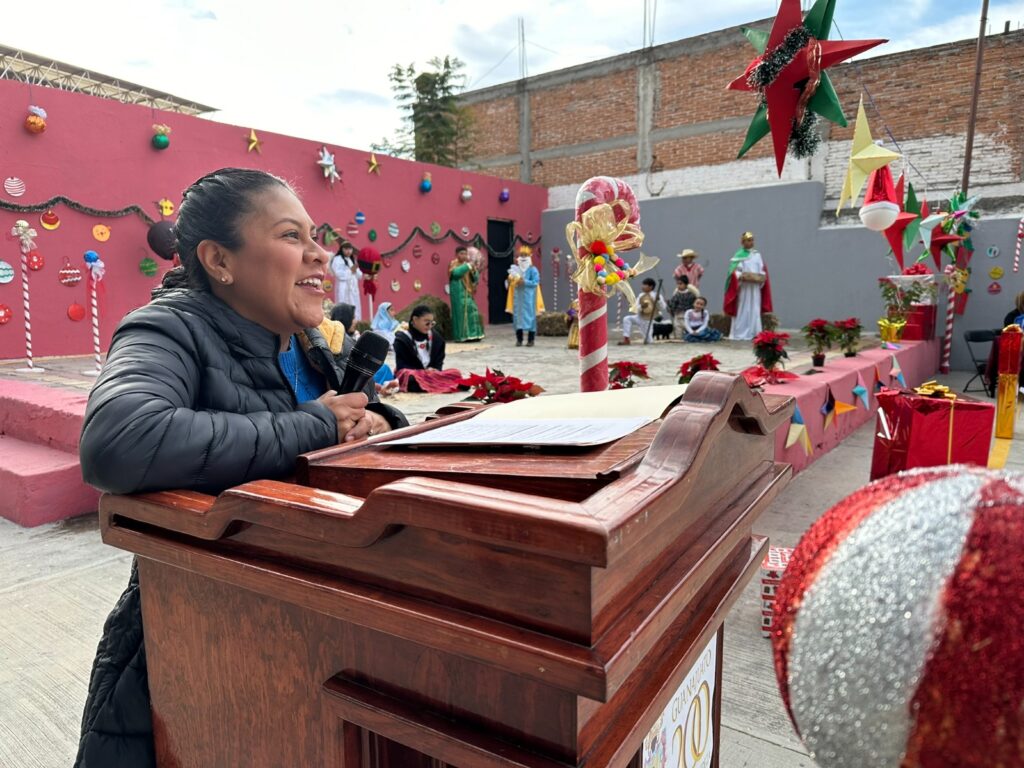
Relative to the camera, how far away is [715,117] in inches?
550

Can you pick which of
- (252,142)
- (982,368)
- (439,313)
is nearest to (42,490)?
(252,142)

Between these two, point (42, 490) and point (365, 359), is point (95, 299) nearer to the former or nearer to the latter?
point (42, 490)

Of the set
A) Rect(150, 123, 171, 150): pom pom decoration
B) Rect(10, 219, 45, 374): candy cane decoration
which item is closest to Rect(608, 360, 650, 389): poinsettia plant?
Rect(10, 219, 45, 374): candy cane decoration

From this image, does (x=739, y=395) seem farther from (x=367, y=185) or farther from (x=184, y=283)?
(x=367, y=185)

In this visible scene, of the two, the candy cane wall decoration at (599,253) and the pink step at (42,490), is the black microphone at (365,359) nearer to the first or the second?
the candy cane wall decoration at (599,253)

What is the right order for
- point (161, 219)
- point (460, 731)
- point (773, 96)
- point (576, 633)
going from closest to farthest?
point (576, 633) < point (460, 731) < point (773, 96) < point (161, 219)

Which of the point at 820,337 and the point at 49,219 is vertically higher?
the point at 49,219

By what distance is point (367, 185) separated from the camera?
35.7 feet

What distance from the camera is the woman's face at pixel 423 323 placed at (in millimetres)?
6508

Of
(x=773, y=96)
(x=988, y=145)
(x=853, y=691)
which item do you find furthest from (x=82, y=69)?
(x=988, y=145)

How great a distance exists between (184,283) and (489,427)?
639 mm

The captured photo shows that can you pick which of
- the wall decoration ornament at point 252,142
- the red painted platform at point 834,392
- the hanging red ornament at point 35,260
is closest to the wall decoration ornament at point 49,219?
the hanging red ornament at point 35,260

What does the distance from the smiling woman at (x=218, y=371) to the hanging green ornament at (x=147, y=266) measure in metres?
8.06

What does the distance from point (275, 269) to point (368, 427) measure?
301mm
